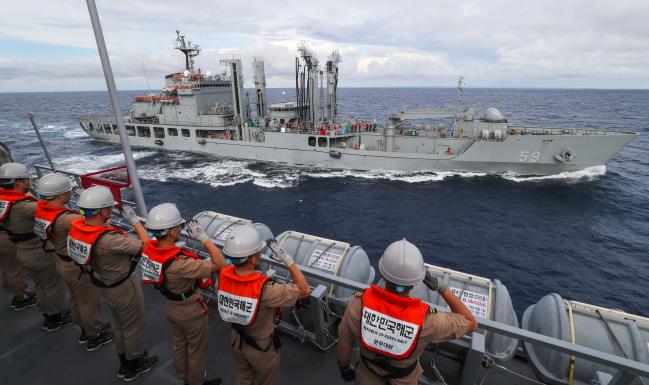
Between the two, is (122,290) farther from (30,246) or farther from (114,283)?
(30,246)

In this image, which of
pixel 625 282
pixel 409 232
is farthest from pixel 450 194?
pixel 625 282

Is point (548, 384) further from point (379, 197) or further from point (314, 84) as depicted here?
point (314, 84)

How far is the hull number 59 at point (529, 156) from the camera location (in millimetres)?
25953

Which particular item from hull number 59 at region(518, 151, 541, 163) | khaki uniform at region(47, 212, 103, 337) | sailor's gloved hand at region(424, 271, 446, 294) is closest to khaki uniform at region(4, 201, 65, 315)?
khaki uniform at region(47, 212, 103, 337)

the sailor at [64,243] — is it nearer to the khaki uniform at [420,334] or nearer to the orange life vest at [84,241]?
the orange life vest at [84,241]

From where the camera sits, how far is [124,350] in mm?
4379

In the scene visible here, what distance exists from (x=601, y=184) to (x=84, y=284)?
3259 cm

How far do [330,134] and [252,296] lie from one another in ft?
89.5

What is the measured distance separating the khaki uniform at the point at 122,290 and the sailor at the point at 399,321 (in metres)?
2.92

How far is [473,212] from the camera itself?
2114 cm

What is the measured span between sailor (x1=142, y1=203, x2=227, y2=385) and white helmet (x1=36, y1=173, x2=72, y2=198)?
2.06 meters

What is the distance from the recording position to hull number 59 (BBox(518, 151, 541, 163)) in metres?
26.0

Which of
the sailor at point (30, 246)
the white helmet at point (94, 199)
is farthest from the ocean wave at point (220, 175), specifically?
the white helmet at point (94, 199)

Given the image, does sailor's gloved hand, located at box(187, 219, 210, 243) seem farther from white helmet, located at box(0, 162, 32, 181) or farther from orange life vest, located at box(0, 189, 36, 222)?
white helmet, located at box(0, 162, 32, 181)
